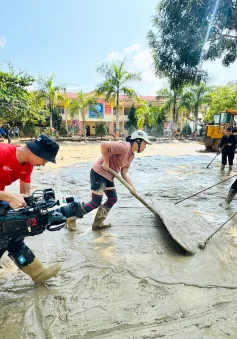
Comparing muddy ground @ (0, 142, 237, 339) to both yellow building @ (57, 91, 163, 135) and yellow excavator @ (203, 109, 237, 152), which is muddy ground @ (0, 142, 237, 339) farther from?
yellow building @ (57, 91, 163, 135)

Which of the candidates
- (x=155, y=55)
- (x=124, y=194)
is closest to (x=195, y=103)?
(x=155, y=55)

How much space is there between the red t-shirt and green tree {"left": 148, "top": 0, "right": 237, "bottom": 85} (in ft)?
30.1

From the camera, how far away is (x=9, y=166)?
2.15m

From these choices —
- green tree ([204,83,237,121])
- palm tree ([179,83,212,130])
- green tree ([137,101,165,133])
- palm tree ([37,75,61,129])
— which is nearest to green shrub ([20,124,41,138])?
palm tree ([37,75,61,129])

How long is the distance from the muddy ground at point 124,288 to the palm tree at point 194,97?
28019mm

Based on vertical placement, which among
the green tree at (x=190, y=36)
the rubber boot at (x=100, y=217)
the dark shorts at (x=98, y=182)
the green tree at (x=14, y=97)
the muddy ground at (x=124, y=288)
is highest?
the green tree at (x=190, y=36)

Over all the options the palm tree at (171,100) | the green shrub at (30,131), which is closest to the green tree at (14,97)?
the green shrub at (30,131)

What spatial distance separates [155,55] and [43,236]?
9920 millimetres

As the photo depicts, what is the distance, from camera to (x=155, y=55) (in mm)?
11461

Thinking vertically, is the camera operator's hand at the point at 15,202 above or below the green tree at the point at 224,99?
below

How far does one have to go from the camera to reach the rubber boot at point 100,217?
380 centimetres

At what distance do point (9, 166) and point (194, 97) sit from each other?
105 ft

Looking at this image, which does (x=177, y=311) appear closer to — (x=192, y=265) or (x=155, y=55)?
(x=192, y=265)

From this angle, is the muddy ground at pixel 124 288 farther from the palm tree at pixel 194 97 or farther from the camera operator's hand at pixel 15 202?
the palm tree at pixel 194 97
